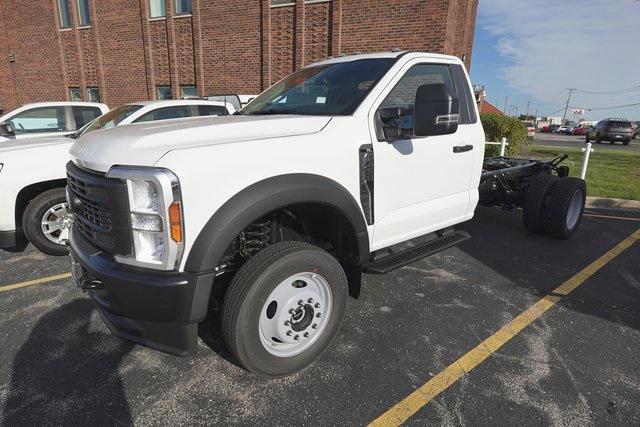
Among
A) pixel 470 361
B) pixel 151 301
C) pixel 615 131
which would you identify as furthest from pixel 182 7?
pixel 615 131

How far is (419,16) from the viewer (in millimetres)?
10859

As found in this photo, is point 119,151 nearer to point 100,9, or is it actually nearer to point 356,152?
point 356,152

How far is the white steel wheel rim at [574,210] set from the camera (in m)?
5.33

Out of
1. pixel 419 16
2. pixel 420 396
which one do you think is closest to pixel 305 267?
pixel 420 396

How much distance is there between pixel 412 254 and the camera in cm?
325

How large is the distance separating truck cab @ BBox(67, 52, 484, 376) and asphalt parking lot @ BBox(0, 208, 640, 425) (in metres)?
0.30

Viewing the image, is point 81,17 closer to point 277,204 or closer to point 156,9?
point 156,9

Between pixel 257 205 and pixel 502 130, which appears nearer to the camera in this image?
pixel 257 205

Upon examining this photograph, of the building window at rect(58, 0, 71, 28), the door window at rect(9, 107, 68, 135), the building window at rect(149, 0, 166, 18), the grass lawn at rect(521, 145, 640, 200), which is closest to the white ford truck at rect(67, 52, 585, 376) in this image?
the door window at rect(9, 107, 68, 135)

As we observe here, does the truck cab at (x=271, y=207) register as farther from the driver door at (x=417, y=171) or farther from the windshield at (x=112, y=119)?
the windshield at (x=112, y=119)

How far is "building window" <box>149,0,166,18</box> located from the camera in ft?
49.4

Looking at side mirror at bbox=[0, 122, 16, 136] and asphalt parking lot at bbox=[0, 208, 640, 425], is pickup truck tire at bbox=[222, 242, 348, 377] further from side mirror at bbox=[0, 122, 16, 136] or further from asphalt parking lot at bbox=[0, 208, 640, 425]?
side mirror at bbox=[0, 122, 16, 136]

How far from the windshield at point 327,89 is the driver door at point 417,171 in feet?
0.65

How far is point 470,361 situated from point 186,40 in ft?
50.0
